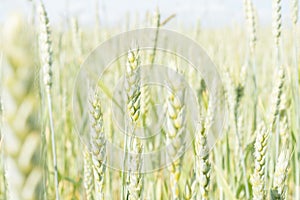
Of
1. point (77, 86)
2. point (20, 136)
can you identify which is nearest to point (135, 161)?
point (20, 136)

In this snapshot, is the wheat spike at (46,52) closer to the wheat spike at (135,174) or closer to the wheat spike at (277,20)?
the wheat spike at (135,174)

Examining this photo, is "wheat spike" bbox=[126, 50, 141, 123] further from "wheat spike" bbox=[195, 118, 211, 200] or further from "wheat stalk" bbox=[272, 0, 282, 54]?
"wheat stalk" bbox=[272, 0, 282, 54]

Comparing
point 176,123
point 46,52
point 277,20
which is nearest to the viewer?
point 176,123

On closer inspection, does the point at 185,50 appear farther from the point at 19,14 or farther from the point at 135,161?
the point at 19,14

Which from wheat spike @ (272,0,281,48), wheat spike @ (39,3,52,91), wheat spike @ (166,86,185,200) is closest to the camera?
wheat spike @ (166,86,185,200)

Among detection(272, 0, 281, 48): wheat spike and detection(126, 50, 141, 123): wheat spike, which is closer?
detection(126, 50, 141, 123): wheat spike

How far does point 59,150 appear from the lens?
136 centimetres

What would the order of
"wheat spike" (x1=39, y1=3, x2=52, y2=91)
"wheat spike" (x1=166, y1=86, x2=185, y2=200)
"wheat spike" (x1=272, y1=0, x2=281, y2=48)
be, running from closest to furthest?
1. "wheat spike" (x1=166, y1=86, x2=185, y2=200)
2. "wheat spike" (x1=39, y1=3, x2=52, y2=91)
3. "wheat spike" (x1=272, y1=0, x2=281, y2=48)

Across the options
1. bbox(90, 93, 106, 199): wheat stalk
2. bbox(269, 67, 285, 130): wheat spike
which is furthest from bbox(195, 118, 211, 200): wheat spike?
bbox(269, 67, 285, 130): wheat spike

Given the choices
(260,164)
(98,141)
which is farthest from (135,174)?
(260,164)

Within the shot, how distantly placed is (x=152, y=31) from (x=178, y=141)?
68 cm

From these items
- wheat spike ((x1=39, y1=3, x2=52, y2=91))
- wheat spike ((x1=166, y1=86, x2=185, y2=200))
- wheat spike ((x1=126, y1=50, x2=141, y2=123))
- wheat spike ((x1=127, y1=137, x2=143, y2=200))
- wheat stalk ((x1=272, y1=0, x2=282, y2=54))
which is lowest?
wheat spike ((x1=127, y1=137, x2=143, y2=200))

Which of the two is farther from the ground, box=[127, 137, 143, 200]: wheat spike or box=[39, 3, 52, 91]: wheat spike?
box=[39, 3, 52, 91]: wheat spike

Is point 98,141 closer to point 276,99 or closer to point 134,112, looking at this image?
point 134,112
